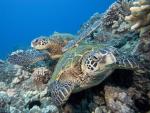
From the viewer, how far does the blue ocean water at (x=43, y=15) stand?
406 ft

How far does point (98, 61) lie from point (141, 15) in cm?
110

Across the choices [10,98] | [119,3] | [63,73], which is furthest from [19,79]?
[119,3]

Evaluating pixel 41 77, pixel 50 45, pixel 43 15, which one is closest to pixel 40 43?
pixel 50 45

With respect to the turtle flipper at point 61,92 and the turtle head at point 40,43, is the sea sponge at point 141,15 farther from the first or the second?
the turtle head at point 40,43

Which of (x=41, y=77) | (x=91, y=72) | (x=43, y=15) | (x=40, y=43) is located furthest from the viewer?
(x=43, y=15)

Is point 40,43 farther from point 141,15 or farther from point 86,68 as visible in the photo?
point 141,15

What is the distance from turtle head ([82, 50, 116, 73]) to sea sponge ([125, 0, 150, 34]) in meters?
0.82

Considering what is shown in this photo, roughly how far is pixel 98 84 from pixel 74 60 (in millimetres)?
559

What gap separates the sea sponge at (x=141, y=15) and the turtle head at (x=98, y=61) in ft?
2.70

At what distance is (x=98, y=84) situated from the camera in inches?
174

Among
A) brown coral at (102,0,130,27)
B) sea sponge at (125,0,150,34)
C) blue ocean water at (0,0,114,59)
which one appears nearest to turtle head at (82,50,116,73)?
sea sponge at (125,0,150,34)

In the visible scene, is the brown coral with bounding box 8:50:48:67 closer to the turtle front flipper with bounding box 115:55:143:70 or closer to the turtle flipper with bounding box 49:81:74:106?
the turtle flipper with bounding box 49:81:74:106

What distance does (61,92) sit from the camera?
3.92 metres

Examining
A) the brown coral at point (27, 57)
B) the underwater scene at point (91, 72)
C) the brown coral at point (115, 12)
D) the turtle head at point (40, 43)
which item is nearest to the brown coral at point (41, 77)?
the underwater scene at point (91, 72)
